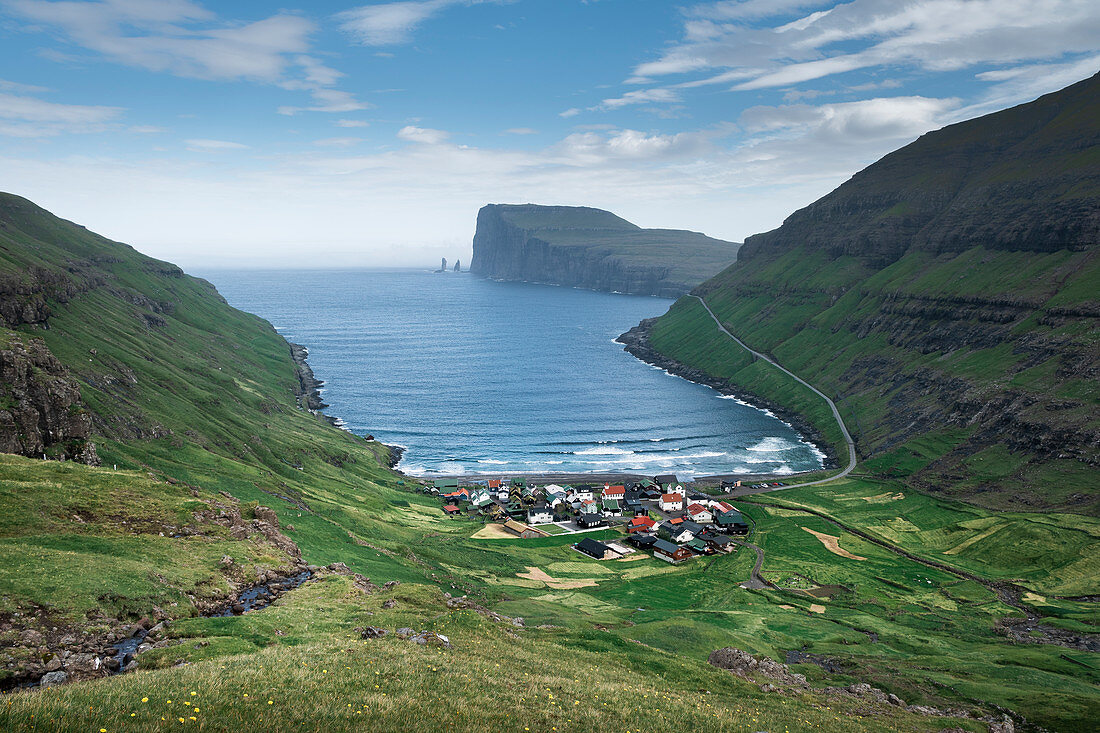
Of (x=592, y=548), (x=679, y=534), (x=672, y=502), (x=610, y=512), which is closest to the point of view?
(x=592, y=548)

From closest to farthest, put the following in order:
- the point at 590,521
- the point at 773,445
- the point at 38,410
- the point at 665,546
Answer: the point at 38,410 → the point at 665,546 → the point at 590,521 → the point at 773,445

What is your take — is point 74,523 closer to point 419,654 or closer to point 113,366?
point 419,654

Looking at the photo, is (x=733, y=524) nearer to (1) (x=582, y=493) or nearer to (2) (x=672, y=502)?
(2) (x=672, y=502)

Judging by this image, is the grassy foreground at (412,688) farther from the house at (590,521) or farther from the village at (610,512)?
the house at (590,521)

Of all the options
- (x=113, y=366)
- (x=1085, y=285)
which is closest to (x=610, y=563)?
(x=113, y=366)

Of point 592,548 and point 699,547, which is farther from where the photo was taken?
point 699,547

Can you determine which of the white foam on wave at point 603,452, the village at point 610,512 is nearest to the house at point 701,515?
the village at point 610,512

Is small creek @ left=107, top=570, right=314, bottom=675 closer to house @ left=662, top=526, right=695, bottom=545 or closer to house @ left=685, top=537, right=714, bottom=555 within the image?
house @ left=685, top=537, right=714, bottom=555

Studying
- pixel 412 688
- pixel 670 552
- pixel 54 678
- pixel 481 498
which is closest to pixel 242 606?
pixel 54 678
